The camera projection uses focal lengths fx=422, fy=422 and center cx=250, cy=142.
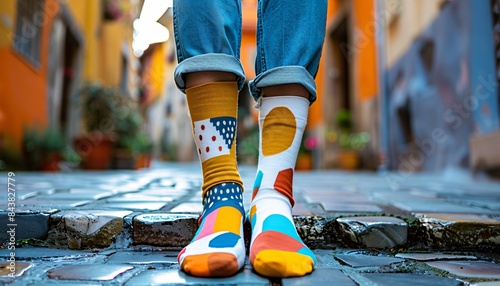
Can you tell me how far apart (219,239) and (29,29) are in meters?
4.44

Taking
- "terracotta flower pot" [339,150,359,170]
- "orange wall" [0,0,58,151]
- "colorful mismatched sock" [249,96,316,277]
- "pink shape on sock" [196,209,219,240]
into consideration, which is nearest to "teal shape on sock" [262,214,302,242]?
"colorful mismatched sock" [249,96,316,277]

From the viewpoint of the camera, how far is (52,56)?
5172 mm

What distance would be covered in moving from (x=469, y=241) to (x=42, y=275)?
3.23 ft

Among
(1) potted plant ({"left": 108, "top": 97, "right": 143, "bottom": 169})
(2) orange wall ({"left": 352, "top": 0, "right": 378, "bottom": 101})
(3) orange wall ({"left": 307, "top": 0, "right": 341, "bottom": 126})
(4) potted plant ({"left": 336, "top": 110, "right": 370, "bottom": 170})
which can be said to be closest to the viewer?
(1) potted plant ({"left": 108, "top": 97, "right": 143, "bottom": 169})

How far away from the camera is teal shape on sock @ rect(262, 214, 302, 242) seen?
2.93 ft

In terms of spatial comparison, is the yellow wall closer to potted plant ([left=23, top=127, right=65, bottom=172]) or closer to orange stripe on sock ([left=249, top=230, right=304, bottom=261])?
orange stripe on sock ([left=249, top=230, right=304, bottom=261])

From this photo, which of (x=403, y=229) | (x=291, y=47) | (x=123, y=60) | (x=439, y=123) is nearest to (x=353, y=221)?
(x=403, y=229)

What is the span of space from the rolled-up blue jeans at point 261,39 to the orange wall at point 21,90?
350cm

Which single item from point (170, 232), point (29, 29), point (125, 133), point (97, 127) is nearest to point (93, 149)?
point (97, 127)

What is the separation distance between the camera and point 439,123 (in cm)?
420

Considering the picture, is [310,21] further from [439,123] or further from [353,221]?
[439,123]

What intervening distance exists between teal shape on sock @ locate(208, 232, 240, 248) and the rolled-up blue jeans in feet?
1.13

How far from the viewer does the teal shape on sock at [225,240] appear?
0.82 meters

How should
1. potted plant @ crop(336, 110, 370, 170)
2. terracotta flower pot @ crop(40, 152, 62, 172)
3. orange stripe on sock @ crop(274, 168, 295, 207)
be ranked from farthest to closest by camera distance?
potted plant @ crop(336, 110, 370, 170), terracotta flower pot @ crop(40, 152, 62, 172), orange stripe on sock @ crop(274, 168, 295, 207)
